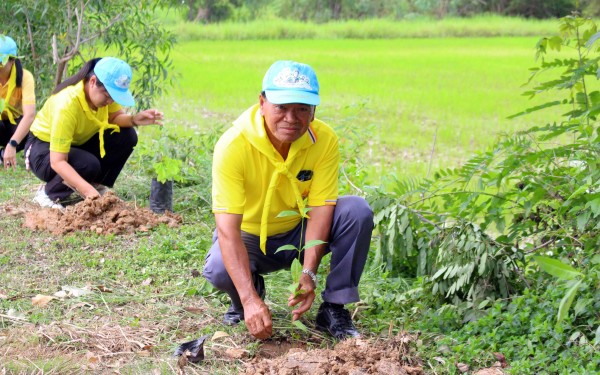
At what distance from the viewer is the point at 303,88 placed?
3.02 m

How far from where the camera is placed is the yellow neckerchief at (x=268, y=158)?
3.15 metres

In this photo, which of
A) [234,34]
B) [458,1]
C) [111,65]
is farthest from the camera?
[458,1]

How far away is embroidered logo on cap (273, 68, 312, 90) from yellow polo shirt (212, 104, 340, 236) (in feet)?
0.69

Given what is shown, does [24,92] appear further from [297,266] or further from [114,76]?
[297,266]

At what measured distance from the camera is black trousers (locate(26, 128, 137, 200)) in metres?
5.28

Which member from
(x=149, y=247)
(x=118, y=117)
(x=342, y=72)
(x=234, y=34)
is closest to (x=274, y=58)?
(x=342, y=72)

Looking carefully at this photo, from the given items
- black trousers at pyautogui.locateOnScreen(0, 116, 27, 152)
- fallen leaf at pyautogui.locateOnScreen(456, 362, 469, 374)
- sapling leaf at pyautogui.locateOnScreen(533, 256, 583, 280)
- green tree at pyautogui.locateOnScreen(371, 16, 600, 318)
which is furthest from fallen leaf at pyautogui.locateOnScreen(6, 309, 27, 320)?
black trousers at pyautogui.locateOnScreen(0, 116, 27, 152)

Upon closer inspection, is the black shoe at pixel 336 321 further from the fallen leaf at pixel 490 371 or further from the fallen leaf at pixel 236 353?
the fallen leaf at pixel 490 371

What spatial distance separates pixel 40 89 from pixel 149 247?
348 centimetres

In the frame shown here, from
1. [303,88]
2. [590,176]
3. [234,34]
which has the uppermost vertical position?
[303,88]

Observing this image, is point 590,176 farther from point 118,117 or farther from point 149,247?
point 118,117

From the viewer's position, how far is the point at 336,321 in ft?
10.8

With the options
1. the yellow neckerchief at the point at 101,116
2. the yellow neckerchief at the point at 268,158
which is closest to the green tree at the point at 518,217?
the yellow neckerchief at the point at 268,158

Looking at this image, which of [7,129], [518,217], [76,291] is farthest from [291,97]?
[7,129]
